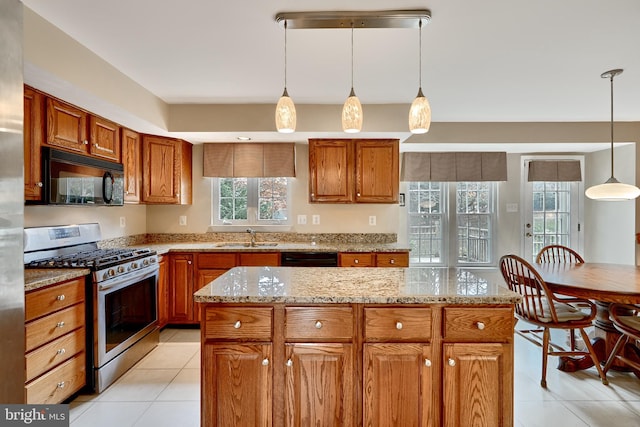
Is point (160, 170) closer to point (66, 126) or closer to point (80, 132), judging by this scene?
point (80, 132)

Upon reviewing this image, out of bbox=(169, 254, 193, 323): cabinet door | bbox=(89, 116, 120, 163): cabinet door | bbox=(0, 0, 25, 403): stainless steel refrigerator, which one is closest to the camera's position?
bbox=(0, 0, 25, 403): stainless steel refrigerator

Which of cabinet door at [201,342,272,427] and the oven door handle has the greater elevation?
the oven door handle

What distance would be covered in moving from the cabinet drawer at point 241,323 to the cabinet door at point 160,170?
247cm

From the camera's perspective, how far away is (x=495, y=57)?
2.33 m

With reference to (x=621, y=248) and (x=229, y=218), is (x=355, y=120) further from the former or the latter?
(x=621, y=248)

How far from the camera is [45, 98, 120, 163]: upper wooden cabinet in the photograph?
7.58 ft

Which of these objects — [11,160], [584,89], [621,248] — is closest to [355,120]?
[11,160]

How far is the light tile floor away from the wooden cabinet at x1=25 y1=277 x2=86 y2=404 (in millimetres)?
238

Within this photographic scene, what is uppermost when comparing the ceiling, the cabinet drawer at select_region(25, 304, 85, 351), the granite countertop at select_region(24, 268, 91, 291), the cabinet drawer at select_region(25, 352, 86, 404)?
the ceiling

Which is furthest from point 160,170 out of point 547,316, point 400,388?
point 547,316

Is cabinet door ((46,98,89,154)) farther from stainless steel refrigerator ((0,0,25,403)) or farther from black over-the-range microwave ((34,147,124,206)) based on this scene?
stainless steel refrigerator ((0,0,25,403))

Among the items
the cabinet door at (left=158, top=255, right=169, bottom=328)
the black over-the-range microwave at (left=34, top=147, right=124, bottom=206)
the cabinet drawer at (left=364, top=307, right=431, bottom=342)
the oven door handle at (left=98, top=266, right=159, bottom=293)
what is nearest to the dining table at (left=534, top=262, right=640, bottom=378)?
the cabinet drawer at (left=364, top=307, right=431, bottom=342)

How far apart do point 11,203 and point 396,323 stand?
1464mm

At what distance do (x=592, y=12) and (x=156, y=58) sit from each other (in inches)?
107
